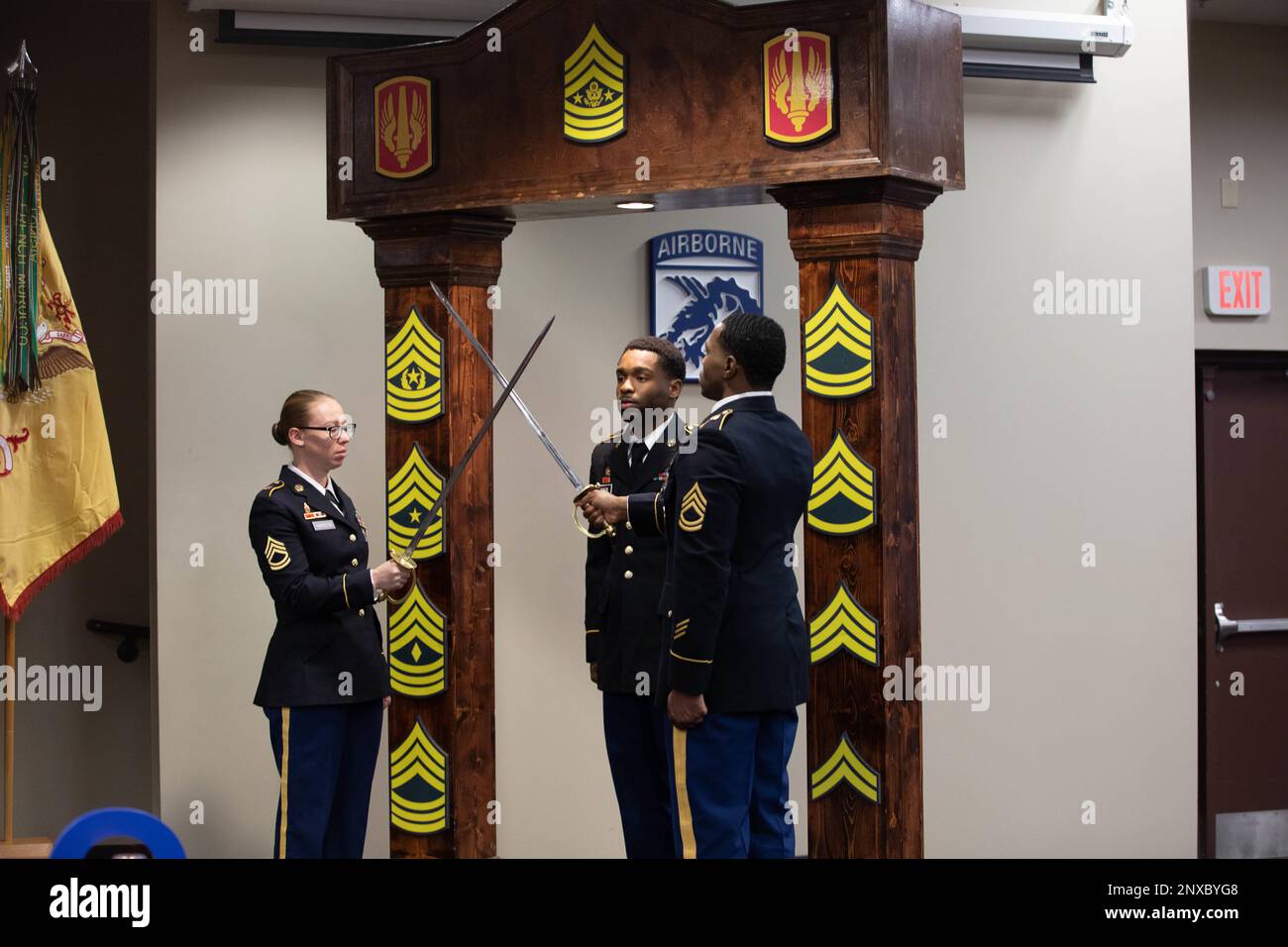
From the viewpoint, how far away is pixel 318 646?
3828 mm

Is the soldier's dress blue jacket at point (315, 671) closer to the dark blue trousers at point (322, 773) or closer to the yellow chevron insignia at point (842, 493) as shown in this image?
the dark blue trousers at point (322, 773)

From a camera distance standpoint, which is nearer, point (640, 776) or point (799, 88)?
point (799, 88)

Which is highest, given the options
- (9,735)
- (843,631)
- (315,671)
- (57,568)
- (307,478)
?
(307,478)

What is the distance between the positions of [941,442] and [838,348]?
193cm

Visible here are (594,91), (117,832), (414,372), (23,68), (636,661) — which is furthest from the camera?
(23,68)

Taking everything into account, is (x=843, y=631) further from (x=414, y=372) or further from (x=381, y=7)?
(x=381, y=7)

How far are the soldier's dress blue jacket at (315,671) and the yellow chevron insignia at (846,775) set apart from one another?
123 centimetres

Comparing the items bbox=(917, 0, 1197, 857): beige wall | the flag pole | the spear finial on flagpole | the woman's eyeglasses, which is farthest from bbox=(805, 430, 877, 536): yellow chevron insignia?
the spear finial on flagpole

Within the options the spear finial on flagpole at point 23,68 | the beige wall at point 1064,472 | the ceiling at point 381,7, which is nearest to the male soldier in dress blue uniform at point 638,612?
the ceiling at point 381,7

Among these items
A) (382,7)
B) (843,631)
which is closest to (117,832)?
(843,631)

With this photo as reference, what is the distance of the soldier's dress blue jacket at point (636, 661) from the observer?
12.3 ft
